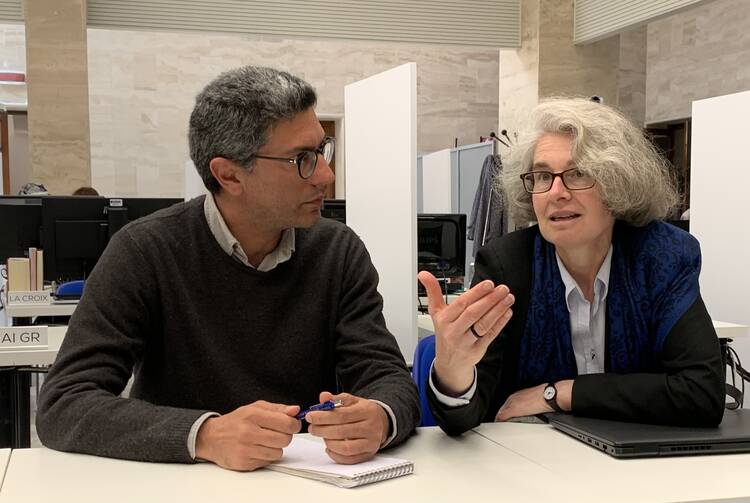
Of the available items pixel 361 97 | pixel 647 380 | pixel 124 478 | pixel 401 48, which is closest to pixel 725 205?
pixel 361 97

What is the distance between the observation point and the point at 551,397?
161 centimetres

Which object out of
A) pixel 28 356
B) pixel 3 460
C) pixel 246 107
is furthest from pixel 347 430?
pixel 28 356

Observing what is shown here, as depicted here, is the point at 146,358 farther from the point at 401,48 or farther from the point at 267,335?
the point at 401,48

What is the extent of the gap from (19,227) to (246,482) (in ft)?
10.9

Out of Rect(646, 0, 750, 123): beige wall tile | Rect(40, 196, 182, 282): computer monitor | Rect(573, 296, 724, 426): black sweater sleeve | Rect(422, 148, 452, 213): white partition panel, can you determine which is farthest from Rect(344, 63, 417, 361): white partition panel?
Rect(646, 0, 750, 123): beige wall tile

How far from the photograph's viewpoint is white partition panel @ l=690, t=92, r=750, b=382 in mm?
4102

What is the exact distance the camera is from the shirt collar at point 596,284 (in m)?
1.76

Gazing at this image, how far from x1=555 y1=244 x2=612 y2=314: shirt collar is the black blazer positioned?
7cm

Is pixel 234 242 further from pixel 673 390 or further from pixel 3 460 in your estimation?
pixel 673 390

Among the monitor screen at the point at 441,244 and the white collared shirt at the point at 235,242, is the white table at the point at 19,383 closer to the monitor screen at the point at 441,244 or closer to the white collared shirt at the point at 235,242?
the white collared shirt at the point at 235,242

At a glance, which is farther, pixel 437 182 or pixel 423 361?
pixel 437 182

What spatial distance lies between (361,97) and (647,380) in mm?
3046

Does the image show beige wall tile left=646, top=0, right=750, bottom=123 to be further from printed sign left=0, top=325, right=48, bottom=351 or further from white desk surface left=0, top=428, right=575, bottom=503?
white desk surface left=0, top=428, right=575, bottom=503

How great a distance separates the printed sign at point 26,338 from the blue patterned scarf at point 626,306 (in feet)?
5.72
